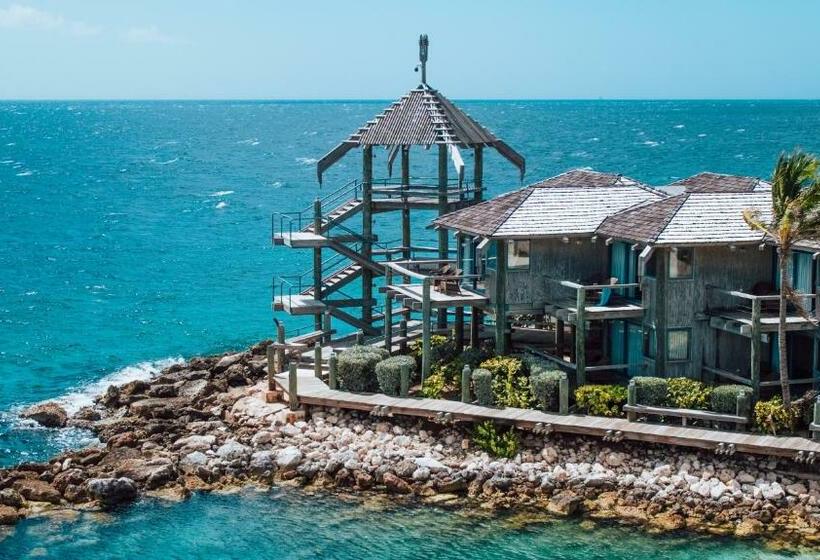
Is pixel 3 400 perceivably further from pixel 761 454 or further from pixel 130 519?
pixel 761 454

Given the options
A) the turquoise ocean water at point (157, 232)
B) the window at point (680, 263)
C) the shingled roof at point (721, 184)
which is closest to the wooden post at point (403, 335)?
the turquoise ocean water at point (157, 232)

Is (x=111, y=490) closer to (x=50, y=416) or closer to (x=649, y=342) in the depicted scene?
(x=50, y=416)

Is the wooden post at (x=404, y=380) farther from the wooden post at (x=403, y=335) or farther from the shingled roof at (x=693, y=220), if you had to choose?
the shingled roof at (x=693, y=220)

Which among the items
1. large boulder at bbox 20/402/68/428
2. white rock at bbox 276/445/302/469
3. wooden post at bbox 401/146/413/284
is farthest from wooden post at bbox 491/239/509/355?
large boulder at bbox 20/402/68/428

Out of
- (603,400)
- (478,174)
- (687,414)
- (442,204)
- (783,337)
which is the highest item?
(478,174)

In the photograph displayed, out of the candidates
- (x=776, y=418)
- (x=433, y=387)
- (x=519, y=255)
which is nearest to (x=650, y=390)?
(x=776, y=418)

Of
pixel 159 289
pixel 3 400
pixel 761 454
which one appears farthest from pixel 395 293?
pixel 159 289

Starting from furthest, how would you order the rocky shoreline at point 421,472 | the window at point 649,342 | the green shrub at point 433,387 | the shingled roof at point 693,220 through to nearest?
the green shrub at point 433,387, the window at point 649,342, the shingled roof at point 693,220, the rocky shoreline at point 421,472
